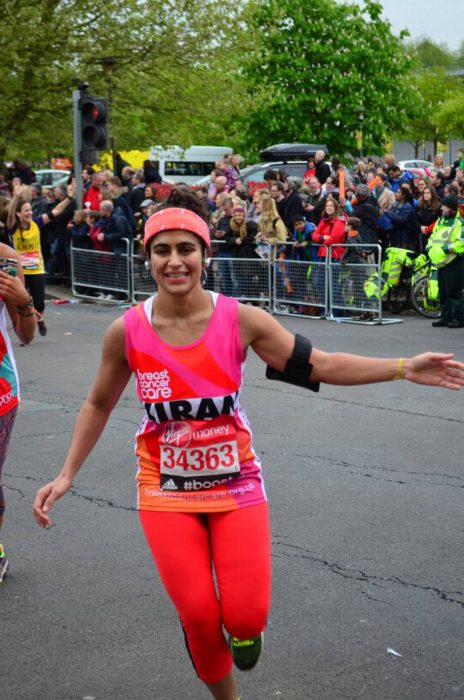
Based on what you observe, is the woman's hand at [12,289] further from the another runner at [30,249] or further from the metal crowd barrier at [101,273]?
the metal crowd barrier at [101,273]

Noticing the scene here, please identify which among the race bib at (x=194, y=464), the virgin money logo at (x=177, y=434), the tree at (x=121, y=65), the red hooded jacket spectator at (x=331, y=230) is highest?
the tree at (x=121, y=65)

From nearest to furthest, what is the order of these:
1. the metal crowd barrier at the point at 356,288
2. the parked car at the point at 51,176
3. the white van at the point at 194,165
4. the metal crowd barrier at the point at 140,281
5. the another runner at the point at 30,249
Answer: the another runner at the point at 30,249 → the metal crowd barrier at the point at 356,288 → the metal crowd barrier at the point at 140,281 → the parked car at the point at 51,176 → the white van at the point at 194,165

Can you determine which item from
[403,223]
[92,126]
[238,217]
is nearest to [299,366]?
[403,223]

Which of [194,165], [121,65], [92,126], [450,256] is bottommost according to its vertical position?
[450,256]

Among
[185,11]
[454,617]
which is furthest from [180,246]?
[185,11]

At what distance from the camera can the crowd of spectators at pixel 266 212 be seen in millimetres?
17297

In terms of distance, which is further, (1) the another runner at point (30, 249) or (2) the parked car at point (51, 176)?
(2) the parked car at point (51, 176)

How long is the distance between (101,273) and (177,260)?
16.6 m

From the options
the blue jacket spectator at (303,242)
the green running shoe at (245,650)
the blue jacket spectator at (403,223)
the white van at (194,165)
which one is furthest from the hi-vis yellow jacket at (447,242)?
the white van at (194,165)

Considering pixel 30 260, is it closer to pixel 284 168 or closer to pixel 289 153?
pixel 284 168

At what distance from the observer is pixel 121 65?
28531 millimetres

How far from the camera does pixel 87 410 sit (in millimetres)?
4121

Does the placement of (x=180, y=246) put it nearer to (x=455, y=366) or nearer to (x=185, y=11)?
(x=455, y=366)

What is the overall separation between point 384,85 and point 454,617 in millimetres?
43043
